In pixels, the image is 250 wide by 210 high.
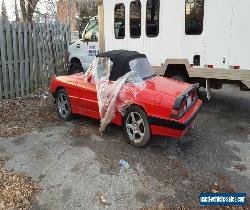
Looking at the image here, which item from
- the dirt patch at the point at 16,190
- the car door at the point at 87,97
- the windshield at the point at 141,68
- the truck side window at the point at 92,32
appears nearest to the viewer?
the dirt patch at the point at 16,190

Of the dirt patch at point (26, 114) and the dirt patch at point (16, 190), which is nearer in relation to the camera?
the dirt patch at point (16, 190)

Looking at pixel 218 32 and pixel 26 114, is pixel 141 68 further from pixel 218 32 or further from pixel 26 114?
pixel 26 114

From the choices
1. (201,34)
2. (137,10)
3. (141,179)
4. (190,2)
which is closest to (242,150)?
(141,179)

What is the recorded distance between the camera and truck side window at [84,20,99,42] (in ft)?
36.4

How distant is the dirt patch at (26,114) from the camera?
6.84 m

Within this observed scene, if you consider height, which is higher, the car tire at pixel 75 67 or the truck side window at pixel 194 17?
the truck side window at pixel 194 17

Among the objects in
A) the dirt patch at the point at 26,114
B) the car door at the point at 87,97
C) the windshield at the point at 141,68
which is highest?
the windshield at the point at 141,68

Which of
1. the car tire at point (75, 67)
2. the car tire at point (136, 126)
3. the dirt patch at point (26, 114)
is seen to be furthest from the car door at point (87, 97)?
the car tire at point (75, 67)

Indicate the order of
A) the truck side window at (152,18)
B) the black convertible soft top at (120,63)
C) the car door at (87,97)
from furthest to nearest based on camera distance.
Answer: the truck side window at (152,18) → the car door at (87,97) → the black convertible soft top at (120,63)

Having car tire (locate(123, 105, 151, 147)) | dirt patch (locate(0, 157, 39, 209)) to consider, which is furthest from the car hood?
dirt patch (locate(0, 157, 39, 209))

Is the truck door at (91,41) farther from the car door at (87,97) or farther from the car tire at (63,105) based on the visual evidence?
the car door at (87,97)

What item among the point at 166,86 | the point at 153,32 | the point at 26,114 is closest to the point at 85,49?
the point at 153,32

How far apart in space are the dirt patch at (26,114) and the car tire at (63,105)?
242 mm

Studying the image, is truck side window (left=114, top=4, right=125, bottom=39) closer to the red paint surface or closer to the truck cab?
the truck cab
